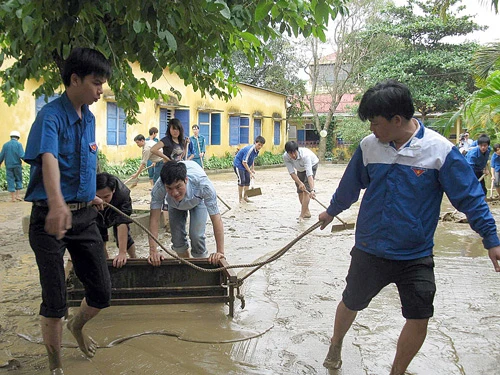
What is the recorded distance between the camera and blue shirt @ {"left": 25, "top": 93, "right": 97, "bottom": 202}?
2826 mm

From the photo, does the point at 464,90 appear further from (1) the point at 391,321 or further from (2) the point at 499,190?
(1) the point at 391,321

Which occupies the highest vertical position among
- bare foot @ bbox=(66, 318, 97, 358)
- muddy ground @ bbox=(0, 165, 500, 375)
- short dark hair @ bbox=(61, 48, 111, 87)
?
short dark hair @ bbox=(61, 48, 111, 87)

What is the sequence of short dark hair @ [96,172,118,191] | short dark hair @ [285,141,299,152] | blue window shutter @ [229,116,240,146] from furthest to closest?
1. blue window shutter @ [229,116,240,146]
2. short dark hair @ [285,141,299,152]
3. short dark hair @ [96,172,118,191]

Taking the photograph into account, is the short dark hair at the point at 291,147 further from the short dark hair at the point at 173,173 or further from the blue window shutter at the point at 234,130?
the blue window shutter at the point at 234,130

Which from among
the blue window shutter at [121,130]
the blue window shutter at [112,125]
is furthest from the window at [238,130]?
the blue window shutter at [112,125]

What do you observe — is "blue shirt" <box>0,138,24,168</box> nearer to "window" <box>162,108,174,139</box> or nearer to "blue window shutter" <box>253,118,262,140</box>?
"window" <box>162,108,174,139</box>

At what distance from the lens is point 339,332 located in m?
3.37

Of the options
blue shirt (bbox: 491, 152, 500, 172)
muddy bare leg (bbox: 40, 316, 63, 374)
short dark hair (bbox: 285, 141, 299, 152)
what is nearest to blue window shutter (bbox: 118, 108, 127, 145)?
short dark hair (bbox: 285, 141, 299, 152)

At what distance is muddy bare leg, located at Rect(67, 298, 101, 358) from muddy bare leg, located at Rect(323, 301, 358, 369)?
58.1 inches

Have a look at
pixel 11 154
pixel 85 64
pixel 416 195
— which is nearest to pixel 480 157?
pixel 416 195

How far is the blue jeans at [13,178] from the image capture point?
43.0 ft

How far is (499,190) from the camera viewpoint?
1261 centimetres

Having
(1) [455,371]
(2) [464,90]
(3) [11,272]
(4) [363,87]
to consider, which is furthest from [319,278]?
(4) [363,87]

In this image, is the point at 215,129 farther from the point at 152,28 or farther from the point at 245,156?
the point at 152,28
